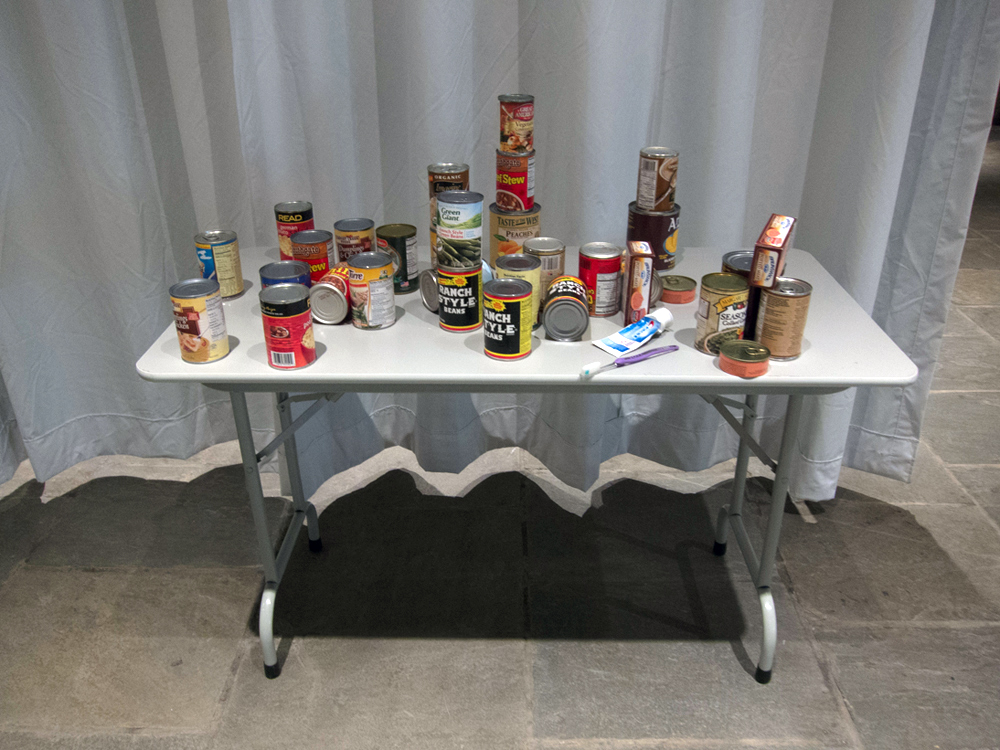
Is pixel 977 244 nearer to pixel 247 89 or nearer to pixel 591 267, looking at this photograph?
pixel 591 267

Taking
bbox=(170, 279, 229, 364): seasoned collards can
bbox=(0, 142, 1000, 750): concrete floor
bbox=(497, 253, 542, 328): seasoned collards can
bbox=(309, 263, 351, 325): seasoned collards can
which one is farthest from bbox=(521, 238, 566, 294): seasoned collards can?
bbox=(0, 142, 1000, 750): concrete floor

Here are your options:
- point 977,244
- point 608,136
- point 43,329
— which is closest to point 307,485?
point 43,329

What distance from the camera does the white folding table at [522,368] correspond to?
1406 millimetres

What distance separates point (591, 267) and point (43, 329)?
154 cm

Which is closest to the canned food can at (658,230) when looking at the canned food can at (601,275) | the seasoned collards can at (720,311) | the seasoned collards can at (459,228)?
the canned food can at (601,275)

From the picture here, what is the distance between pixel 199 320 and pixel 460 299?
1.49 feet

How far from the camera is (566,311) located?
1.50 meters

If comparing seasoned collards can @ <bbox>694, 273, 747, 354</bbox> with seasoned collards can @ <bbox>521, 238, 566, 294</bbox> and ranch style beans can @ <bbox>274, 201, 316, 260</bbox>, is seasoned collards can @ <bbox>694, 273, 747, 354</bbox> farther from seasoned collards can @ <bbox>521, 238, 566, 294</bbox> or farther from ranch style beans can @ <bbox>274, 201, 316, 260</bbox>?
ranch style beans can @ <bbox>274, 201, 316, 260</bbox>

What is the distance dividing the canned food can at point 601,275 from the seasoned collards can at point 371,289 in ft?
1.21

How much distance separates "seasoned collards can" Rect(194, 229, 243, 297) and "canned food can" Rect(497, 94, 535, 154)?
0.58 metres

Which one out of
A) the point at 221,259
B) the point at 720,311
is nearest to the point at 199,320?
the point at 221,259

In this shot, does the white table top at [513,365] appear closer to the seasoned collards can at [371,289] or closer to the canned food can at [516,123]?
the seasoned collards can at [371,289]

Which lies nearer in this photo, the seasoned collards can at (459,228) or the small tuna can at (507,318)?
the small tuna can at (507,318)

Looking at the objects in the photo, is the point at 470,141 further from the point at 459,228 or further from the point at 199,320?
the point at 199,320
